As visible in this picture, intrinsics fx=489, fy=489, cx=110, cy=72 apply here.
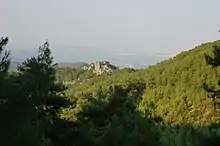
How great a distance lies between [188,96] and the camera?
10750 cm

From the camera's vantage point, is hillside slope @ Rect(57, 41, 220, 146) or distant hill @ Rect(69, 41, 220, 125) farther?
distant hill @ Rect(69, 41, 220, 125)

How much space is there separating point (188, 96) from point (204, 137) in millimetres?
96917

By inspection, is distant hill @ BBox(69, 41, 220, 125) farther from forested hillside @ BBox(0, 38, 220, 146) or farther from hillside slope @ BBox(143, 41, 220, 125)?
forested hillside @ BBox(0, 38, 220, 146)

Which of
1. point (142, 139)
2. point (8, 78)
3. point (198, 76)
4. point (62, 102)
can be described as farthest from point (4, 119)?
point (198, 76)

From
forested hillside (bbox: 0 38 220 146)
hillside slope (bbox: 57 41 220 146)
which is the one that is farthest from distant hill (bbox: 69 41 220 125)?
forested hillside (bbox: 0 38 220 146)

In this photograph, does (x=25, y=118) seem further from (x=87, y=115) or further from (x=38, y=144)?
(x=87, y=115)

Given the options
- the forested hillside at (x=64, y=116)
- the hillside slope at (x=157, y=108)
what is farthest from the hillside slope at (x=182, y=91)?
the forested hillside at (x=64, y=116)

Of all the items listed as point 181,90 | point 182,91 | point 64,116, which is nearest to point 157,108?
point 182,91

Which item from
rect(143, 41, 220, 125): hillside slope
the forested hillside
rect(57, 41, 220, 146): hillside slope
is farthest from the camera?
rect(143, 41, 220, 125): hillside slope

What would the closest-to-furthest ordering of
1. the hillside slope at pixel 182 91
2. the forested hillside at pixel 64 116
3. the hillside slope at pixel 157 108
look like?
the forested hillside at pixel 64 116
the hillside slope at pixel 157 108
the hillside slope at pixel 182 91

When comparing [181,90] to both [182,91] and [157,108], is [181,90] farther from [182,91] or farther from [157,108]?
[157,108]

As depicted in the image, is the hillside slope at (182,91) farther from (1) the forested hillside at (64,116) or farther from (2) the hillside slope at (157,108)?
A: (1) the forested hillside at (64,116)

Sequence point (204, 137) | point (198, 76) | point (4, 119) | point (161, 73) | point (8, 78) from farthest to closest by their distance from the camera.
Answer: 1. point (161, 73)
2. point (198, 76)
3. point (204, 137)
4. point (8, 78)
5. point (4, 119)

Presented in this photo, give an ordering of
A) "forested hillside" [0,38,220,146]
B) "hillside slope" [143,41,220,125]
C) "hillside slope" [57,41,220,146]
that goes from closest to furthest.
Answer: "forested hillside" [0,38,220,146] → "hillside slope" [57,41,220,146] → "hillside slope" [143,41,220,125]
